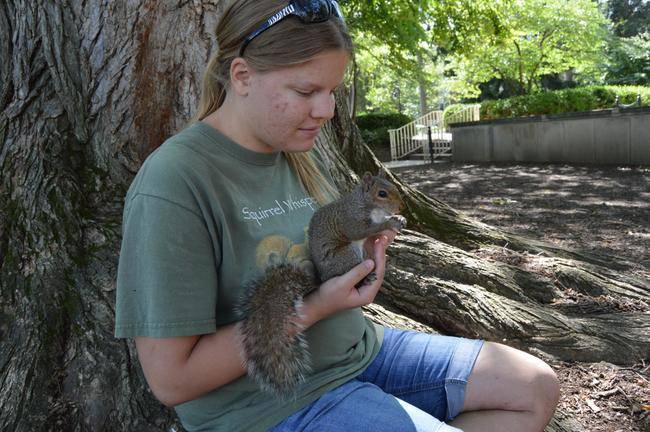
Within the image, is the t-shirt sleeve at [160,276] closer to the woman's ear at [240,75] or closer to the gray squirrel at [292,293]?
the gray squirrel at [292,293]

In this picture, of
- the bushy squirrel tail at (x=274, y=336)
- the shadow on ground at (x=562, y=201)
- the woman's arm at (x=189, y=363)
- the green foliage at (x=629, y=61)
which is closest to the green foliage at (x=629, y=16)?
the green foliage at (x=629, y=61)

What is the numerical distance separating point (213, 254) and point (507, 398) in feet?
3.00

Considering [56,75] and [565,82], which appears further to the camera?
[565,82]

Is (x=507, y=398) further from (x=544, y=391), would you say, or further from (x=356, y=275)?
(x=356, y=275)

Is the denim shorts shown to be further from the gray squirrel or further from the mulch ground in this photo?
the mulch ground

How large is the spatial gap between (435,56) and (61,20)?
87.7 ft

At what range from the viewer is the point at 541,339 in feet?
8.55

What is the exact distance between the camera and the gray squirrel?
1.23m

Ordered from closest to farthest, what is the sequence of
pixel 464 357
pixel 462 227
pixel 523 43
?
pixel 464 357 → pixel 462 227 → pixel 523 43

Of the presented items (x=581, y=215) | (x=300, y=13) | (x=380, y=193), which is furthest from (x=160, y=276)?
(x=581, y=215)

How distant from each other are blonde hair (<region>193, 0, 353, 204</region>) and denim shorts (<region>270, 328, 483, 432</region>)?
2.69ft

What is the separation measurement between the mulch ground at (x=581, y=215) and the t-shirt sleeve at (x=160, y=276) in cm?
178

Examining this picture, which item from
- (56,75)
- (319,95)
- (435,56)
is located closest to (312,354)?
(319,95)

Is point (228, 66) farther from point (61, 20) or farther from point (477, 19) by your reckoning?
point (477, 19)
